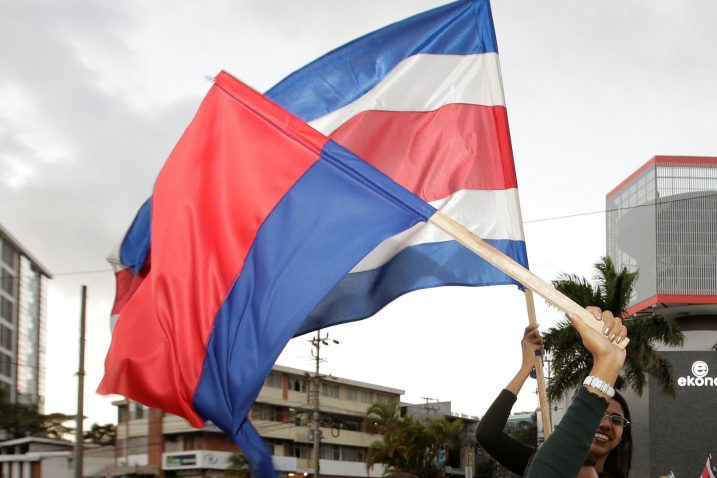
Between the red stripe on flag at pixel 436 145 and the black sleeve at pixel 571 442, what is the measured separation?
9.58 feet

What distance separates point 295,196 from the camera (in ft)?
12.1

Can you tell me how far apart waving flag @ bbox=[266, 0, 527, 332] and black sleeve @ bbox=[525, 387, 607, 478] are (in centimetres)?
251

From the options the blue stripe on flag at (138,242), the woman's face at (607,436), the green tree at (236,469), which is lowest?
the green tree at (236,469)

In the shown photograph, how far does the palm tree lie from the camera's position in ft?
114

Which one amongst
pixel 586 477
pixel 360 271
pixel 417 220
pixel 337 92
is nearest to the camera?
pixel 586 477

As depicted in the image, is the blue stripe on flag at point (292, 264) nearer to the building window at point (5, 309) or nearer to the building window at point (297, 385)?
the building window at point (297, 385)

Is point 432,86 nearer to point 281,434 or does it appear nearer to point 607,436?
point 607,436

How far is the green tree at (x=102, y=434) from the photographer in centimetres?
6725

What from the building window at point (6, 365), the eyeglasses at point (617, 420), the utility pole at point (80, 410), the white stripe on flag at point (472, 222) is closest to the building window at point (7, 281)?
the building window at point (6, 365)

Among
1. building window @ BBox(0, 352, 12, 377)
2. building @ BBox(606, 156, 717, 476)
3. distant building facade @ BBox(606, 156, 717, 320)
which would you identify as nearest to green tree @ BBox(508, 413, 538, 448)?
building @ BBox(606, 156, 717, 476)

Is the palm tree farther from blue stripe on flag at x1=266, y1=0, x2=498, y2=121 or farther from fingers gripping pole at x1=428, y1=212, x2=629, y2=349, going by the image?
fingers gripping pole at x1=428, y1=212, x2=629, y2=349

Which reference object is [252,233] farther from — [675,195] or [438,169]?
[675,195]

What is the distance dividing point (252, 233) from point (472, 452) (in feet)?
299

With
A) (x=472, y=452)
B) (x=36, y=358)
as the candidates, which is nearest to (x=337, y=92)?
(x=472, y=452)
